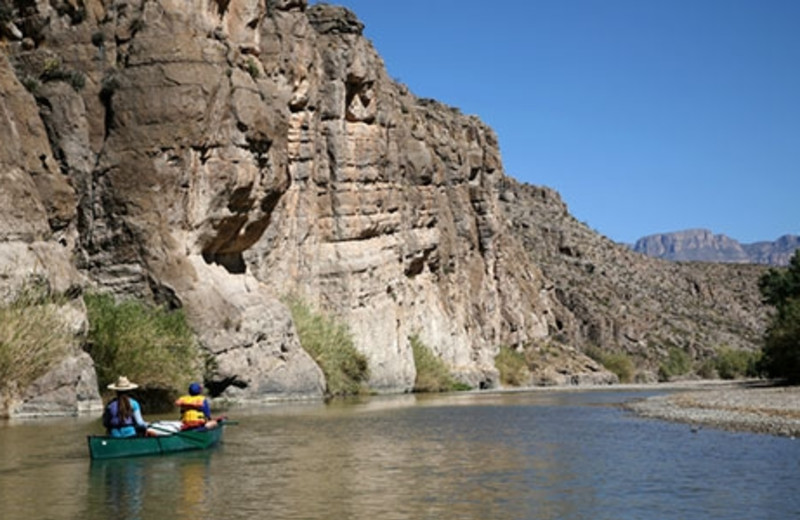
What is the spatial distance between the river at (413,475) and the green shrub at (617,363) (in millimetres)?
74162

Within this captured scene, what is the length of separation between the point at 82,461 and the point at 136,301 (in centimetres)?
2108

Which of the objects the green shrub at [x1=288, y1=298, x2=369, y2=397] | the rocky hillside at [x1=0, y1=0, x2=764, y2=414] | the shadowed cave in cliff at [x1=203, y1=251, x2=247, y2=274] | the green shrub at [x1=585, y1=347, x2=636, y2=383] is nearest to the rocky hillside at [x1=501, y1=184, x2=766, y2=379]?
the green shrub at [x1=585, y1=347, x2=636, y2=383]

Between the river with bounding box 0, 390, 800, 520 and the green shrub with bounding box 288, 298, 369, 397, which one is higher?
the green shrub with bounding box 288, 298, 369, 397

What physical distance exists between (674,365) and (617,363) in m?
8.68

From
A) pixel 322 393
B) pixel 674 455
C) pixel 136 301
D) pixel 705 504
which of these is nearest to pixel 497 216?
pixel 322 393

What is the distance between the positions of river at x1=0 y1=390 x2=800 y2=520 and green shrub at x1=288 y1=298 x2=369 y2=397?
21.9 metres

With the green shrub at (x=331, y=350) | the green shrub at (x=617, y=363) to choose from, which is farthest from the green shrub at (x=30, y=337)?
the green shrub at (x=617, y=363)

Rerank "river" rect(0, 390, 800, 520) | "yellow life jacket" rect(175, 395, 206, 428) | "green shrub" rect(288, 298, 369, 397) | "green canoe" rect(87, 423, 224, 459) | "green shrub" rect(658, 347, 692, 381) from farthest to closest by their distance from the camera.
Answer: "green shrub" rect(658, 347, 692, 381) → "green shrub" rect(288, 298, 369, 397) → "yellow life jacket" rect(175, 395, 206, 428) → "green canoe" rect(87, 423, 224, 459) → "river" rect(0, 390, 800, 520)

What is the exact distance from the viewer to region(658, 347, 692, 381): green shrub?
109 meters

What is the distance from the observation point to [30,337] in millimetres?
32875

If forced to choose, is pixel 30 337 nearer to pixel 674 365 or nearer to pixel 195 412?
pixel 195 412

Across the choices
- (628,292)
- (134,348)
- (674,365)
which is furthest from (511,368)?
(134,348)

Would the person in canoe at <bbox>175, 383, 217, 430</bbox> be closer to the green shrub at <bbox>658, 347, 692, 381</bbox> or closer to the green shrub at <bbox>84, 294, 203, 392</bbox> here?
the green shrub at <bbox>84, 294, 203, 392</bbox>

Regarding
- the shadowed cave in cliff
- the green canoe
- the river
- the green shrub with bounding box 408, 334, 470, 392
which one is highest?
the shadowed cave in cliff
